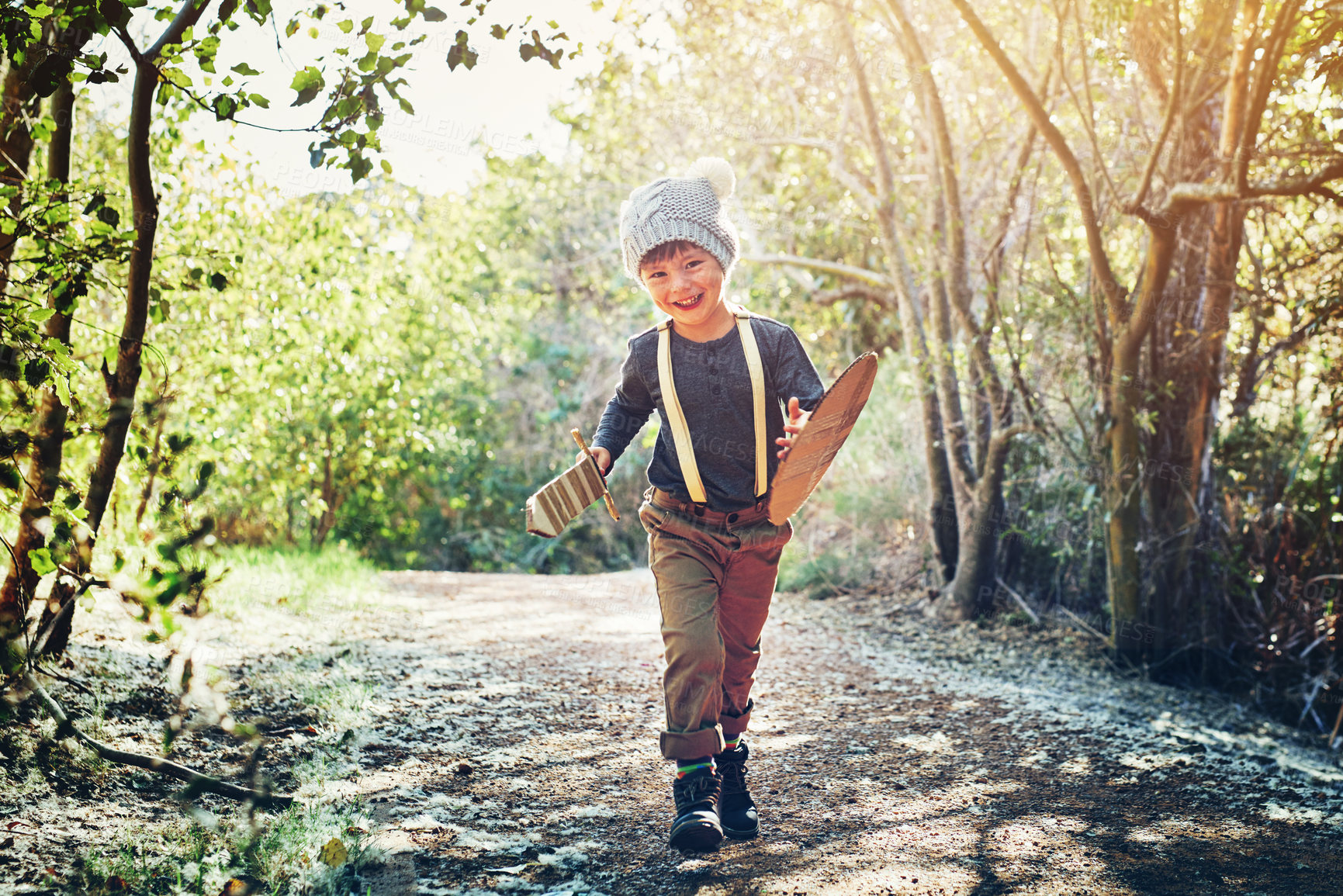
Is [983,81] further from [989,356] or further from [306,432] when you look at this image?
[306,432]

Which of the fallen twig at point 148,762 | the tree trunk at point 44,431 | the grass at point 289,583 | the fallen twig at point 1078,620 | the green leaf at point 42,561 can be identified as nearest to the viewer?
the fallen twig at point 148,762

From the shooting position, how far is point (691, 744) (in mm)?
2584

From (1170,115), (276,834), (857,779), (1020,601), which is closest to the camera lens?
(276,834)

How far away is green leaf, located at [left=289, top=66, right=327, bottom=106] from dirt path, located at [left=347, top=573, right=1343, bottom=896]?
197cm

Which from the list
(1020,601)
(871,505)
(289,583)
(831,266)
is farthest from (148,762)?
(831,266)

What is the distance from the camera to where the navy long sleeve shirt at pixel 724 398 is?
2.82 metres

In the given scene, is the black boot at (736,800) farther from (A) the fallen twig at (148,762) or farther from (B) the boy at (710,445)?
(A) the fallen twig at (148,762)

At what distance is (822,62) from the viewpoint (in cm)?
700

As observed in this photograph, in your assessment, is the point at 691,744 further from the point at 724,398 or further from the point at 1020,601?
the point at 1020,601

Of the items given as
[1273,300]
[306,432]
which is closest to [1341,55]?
[1273,300]

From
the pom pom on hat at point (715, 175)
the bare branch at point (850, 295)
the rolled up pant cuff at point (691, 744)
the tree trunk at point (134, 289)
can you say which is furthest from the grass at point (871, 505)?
the tree trunk at point (134, 289)

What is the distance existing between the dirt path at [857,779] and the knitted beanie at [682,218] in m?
1.65

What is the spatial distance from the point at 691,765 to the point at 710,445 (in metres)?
0.91

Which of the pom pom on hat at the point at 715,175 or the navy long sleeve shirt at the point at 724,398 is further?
the pom pom on hat at the point at 715,175
